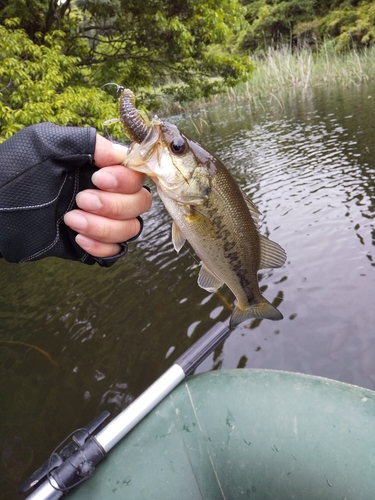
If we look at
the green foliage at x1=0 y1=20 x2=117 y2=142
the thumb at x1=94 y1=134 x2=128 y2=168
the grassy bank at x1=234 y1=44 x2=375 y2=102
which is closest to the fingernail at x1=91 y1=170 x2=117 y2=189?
the thumb at x1=94 y1=134 x2=128 y2=168

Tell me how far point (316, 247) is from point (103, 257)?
199 inches

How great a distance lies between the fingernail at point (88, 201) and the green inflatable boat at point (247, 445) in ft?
4.46

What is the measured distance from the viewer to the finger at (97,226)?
1.77 m

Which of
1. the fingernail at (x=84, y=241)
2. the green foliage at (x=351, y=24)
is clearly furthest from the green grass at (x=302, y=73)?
the fingernail at (x=84, y=241)

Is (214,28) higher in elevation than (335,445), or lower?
higher

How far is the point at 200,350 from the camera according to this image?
2.51 meters

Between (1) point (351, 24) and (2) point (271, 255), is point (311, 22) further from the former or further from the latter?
(2) point (271, 255)

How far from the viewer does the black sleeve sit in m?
1.69

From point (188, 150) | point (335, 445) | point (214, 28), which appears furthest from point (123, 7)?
point (335, 445)

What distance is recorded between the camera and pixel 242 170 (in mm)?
11102

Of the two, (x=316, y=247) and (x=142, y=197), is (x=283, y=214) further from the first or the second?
(x=142, y=197)

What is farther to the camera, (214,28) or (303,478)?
(214,28)

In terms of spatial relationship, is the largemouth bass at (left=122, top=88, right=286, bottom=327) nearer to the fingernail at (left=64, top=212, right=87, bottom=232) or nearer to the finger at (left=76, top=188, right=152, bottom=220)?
the finger at (left=76, top=188, right=152, bottom=220)

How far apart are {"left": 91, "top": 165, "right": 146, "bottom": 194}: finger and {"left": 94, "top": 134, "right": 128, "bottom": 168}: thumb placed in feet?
0.18
